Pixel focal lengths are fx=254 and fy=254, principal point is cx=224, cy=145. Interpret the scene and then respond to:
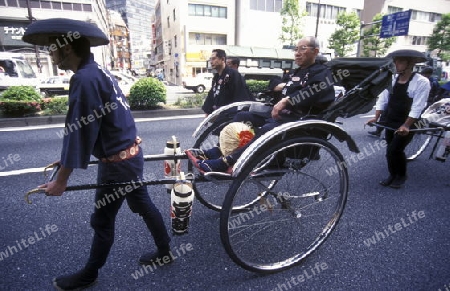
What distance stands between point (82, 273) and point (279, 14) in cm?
3441

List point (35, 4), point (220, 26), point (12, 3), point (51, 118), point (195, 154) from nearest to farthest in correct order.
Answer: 1. point (195, 154)
2. point (51, 118)
3. point (12, 3)
4. point (35, 4)
5. point (220, 26)

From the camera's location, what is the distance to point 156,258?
2.12 meters

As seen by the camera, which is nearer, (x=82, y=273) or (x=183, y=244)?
(x=82, y=273)

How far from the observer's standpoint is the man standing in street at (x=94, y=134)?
1.46 meters

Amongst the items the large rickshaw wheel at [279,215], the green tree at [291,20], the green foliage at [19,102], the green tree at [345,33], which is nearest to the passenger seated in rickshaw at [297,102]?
the large rickshaw wheel at [279,215]

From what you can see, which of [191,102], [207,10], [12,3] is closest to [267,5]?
[207,10]

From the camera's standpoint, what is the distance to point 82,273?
1862 mm

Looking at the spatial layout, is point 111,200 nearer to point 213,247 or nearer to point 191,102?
point 213,247

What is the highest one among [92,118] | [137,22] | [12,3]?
[137,22]

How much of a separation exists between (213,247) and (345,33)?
33.1m

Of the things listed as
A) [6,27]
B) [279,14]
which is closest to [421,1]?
[279,14]

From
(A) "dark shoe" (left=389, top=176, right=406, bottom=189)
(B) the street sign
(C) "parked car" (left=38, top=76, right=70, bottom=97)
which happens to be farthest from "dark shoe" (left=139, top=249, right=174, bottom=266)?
(B) the street sign

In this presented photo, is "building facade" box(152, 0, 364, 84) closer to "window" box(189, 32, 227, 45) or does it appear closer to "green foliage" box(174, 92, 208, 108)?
"window" box(189, 32, 227, 45)

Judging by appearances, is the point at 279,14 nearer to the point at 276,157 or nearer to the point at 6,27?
the point at 6,27
